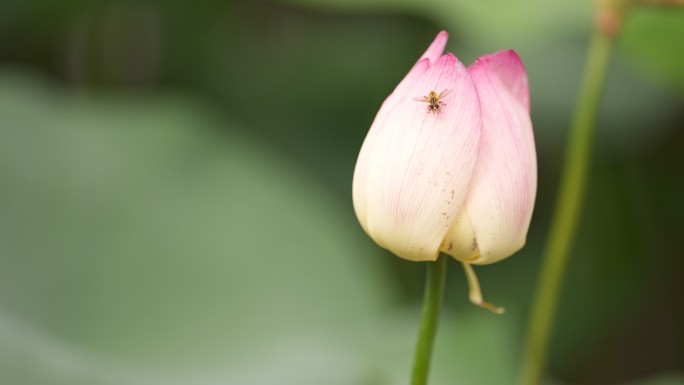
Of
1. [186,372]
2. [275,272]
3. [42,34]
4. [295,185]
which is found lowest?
[186,372]

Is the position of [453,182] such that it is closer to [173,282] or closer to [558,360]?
[173,282]

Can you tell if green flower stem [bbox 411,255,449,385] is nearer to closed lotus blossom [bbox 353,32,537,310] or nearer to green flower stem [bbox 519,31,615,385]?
closed lotus blossom [bbox 353,32,537,310]

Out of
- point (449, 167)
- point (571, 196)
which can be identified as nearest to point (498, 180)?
point (449, 167)

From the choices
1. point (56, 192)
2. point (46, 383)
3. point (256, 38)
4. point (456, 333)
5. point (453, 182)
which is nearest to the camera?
point (453, 182)

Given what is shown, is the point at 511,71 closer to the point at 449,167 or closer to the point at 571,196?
the point at 449,167

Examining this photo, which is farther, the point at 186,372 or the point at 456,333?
the point at 456,333

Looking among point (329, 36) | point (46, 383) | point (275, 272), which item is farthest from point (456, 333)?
point (329, 36)

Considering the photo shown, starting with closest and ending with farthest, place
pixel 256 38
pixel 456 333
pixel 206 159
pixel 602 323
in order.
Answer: pixel 456 333 < pixel 206 159 < pixel 602 323 < pixel 256 38
